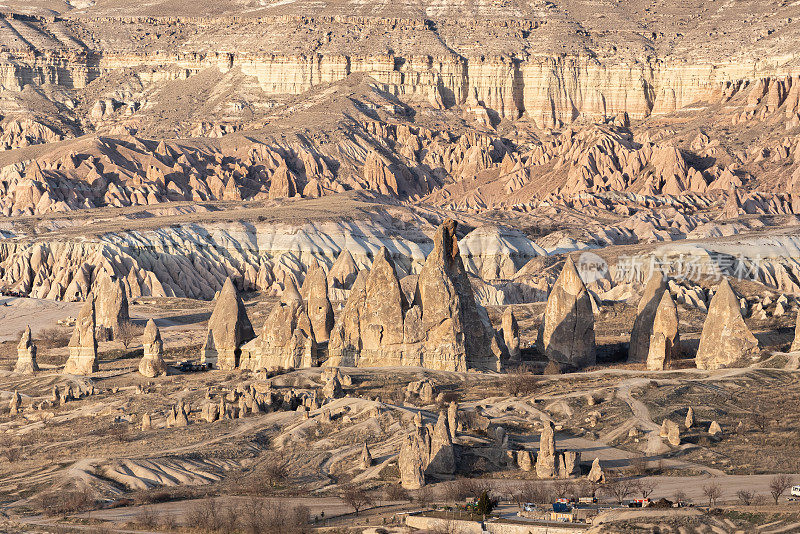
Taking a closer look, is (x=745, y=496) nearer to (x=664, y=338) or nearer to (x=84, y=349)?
(x=664, y=338)

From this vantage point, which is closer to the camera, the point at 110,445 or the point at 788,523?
the point at 788,523

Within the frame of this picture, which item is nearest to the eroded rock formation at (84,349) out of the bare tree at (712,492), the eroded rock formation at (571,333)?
the eroded rock formation at (571,333)

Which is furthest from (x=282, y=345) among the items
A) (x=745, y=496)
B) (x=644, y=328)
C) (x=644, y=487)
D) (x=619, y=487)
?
(x=745, y=496)

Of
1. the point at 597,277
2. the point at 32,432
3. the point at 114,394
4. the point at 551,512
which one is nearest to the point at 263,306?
the point at 597,277

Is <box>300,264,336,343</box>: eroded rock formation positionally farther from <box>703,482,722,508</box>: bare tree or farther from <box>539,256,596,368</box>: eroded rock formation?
<box>703,482,722,508</box>: bare tree

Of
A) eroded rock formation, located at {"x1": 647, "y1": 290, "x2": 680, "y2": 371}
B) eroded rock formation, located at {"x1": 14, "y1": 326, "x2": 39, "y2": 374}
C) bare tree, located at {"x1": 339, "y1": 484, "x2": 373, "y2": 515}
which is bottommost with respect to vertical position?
eroded rock formation, located at {"x1": 14, "y1": 326, "x2": 39, "y2": 374}

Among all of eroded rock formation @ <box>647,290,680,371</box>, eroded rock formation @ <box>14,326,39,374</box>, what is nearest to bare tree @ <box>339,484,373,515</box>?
→ eroded rock formation @ <box>647,290,680,371</box>

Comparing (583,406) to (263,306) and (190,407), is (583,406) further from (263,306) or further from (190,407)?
(263,306)
